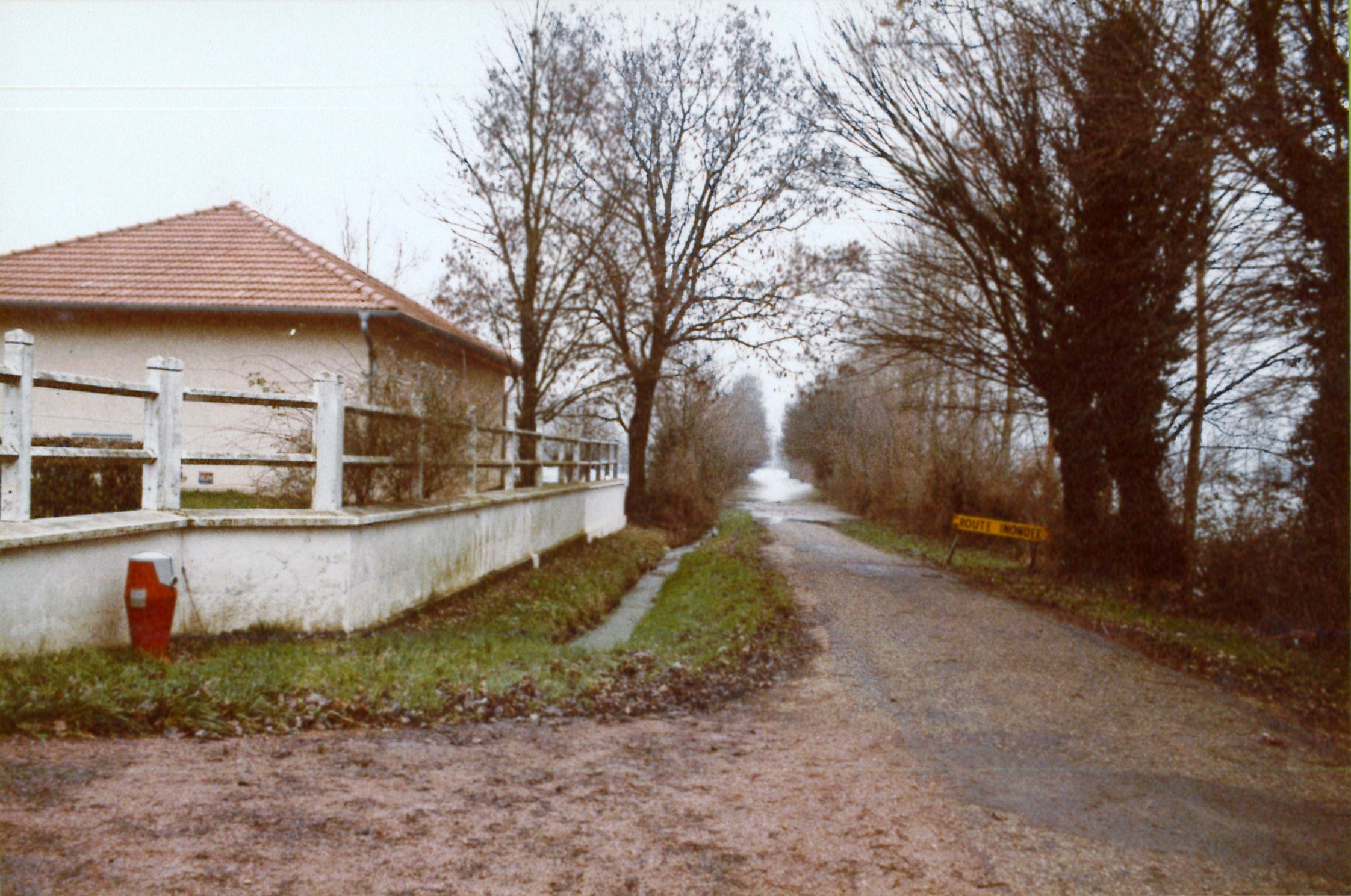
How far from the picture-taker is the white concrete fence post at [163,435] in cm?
767

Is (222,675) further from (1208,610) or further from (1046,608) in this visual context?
(1208,610)

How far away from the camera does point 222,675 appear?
6312mm

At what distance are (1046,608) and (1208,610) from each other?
6.08ft

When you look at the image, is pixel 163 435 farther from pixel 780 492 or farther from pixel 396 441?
pixel 780 492

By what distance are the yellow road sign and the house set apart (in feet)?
28.9

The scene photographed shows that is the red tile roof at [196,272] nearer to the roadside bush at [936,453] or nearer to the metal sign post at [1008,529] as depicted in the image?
the roadside bush at [936,453]

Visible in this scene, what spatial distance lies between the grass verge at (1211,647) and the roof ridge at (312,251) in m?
10.9

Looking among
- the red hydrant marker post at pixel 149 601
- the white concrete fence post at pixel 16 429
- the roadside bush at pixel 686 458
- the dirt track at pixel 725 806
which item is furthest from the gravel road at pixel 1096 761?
the roadside bush at pixel 686 458

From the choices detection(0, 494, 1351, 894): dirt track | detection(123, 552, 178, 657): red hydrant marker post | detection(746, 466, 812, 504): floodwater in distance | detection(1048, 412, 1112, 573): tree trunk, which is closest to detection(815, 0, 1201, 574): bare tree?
detection(1048, 412, 1112, 573): tree trunk

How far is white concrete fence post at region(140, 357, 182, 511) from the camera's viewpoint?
25.2 feet

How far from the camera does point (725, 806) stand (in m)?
4.72

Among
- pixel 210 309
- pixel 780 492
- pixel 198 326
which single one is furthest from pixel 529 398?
pixel 780 492

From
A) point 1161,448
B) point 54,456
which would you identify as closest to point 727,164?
point 1161,448

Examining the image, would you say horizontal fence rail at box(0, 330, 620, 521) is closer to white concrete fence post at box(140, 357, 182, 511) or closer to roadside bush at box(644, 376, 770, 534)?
white concrete fence post at box(140, 357, 182, 511)
